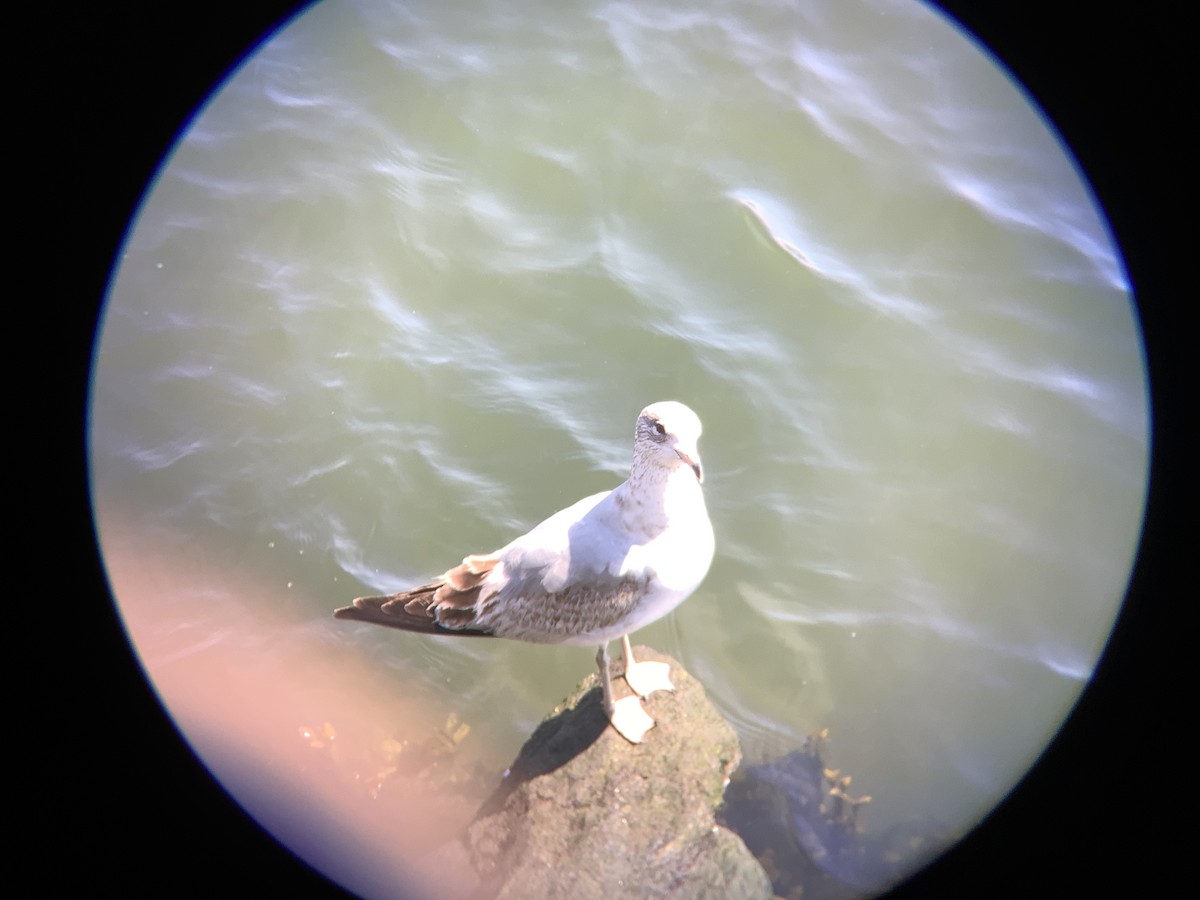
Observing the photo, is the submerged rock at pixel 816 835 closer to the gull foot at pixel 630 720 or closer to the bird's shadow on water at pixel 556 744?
the gull foot at pixel 630 720

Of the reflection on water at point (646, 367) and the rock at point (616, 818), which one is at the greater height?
the reflection on water at point (646, 367)

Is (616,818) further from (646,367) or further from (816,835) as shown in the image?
(646,367)

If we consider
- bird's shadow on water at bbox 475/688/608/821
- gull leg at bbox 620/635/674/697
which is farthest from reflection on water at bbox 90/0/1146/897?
gull leg at bbox 620/635/674/697

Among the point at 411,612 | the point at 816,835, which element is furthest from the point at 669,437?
the point at 816,835

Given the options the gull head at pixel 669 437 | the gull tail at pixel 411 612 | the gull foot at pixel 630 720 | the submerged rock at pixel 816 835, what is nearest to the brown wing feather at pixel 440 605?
the gull tail at pixel 411 612

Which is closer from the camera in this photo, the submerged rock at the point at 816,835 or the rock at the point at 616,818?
the rock at the point at 616,818

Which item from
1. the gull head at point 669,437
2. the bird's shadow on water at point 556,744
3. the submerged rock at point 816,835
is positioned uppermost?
the gull head at point 669,437

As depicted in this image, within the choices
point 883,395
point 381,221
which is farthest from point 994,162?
point 381,221
